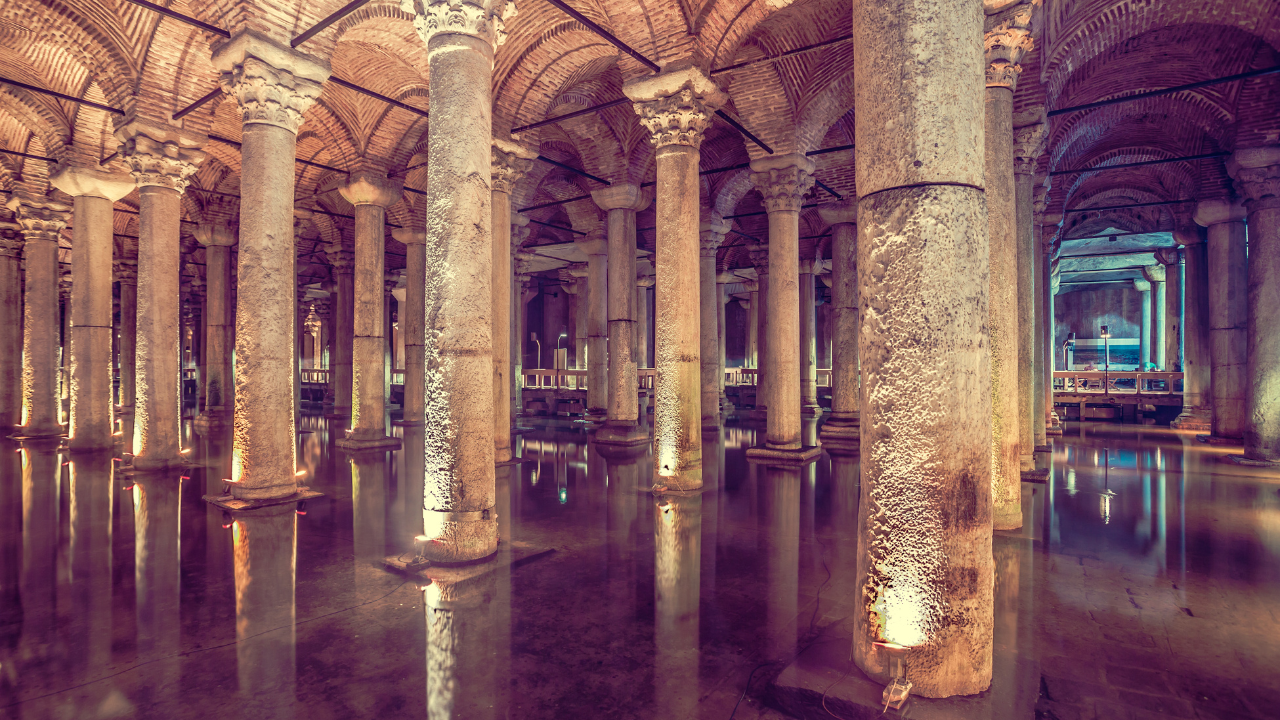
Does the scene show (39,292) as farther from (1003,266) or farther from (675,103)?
(1003,266)

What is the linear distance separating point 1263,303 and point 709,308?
9.83m

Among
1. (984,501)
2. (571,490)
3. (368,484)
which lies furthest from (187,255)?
(984,501)

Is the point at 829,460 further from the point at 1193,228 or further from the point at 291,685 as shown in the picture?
the point at 1193,228

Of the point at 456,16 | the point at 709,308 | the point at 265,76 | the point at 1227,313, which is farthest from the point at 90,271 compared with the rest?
the point at 1227,313

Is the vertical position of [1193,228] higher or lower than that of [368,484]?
higher

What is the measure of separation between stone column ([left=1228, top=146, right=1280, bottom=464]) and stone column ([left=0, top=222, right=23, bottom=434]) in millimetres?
23121

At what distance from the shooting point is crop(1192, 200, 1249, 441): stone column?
11641mm

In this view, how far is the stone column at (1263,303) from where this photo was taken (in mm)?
9758

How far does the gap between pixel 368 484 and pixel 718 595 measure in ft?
19.4

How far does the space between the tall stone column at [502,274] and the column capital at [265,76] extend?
107 inches

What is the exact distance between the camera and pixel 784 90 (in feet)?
32.8

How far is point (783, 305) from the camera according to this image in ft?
32.5

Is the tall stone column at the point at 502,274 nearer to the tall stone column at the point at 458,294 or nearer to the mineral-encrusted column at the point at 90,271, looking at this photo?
the tall stone column at the point at 458,294

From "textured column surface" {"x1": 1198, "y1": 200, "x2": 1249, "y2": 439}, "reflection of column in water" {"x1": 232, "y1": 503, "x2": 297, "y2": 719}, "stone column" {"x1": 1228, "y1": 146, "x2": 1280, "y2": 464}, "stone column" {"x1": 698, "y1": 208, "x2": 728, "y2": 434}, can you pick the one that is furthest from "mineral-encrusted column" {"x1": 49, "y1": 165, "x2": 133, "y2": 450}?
"textured column surface" {"x1": 1198, "y1": 200, "x2": 1249, "y2": 439}
